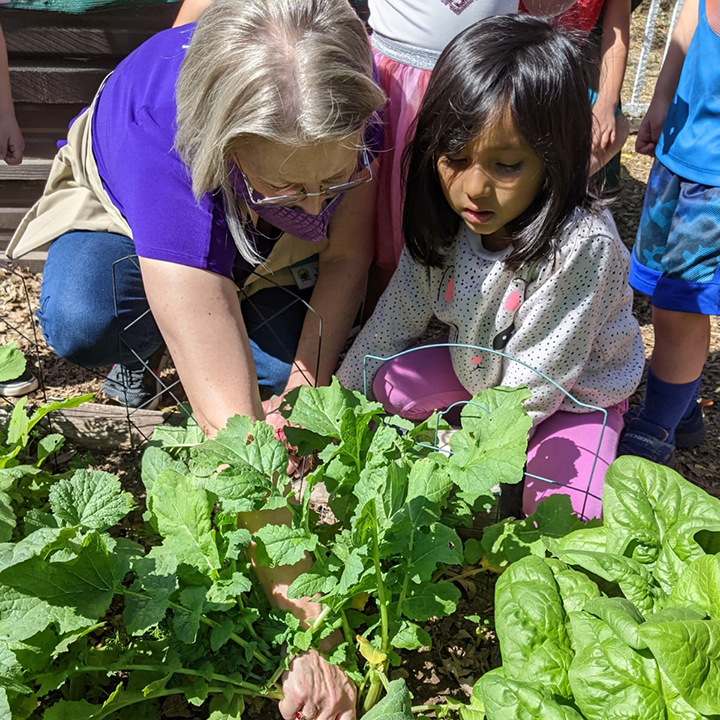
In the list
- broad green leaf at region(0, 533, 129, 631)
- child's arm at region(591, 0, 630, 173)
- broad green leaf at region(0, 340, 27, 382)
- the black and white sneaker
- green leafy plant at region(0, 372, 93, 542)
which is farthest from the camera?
the black and white sneaker

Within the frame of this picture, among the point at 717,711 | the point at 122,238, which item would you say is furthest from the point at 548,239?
the point at 122,238

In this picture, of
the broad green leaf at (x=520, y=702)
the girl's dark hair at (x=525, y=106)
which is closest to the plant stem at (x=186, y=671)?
the broad green leaf at (x=520, y=702)

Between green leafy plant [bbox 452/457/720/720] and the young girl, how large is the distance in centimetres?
29

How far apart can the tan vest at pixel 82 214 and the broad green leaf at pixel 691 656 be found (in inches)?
51.9

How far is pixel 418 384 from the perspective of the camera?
204 centimetres

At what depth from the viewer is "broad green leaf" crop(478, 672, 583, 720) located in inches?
40.4

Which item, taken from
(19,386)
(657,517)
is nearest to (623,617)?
(657,517)

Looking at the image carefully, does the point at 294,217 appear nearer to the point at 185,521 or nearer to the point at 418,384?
the point at 418,384

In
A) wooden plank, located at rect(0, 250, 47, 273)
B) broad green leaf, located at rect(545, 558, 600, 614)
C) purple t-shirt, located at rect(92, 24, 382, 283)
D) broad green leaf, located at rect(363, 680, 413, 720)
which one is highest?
purple t-shirt, located at rect(92, 24, 382, 283)

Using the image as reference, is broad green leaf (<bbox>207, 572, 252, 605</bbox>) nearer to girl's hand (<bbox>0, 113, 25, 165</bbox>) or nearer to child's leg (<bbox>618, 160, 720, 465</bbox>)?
child's leg (<bbox>618, 160, 720, 465</bbox>)

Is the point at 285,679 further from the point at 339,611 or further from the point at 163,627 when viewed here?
the point at 163,627

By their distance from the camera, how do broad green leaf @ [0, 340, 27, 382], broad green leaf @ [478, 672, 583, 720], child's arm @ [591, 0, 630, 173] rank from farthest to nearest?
child's arm @ [591, 0, 630, 173] < broad green leaf @ [0, 340, 27, 382] < broad green leaf @ [478, 672, 583, 720]

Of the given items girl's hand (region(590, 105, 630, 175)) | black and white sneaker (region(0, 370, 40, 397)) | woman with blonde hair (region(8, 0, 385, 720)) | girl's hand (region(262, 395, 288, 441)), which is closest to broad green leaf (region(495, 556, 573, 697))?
woman with blonde hair (region(8, 0, 385, 720))

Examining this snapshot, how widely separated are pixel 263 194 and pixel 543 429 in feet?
3.03
